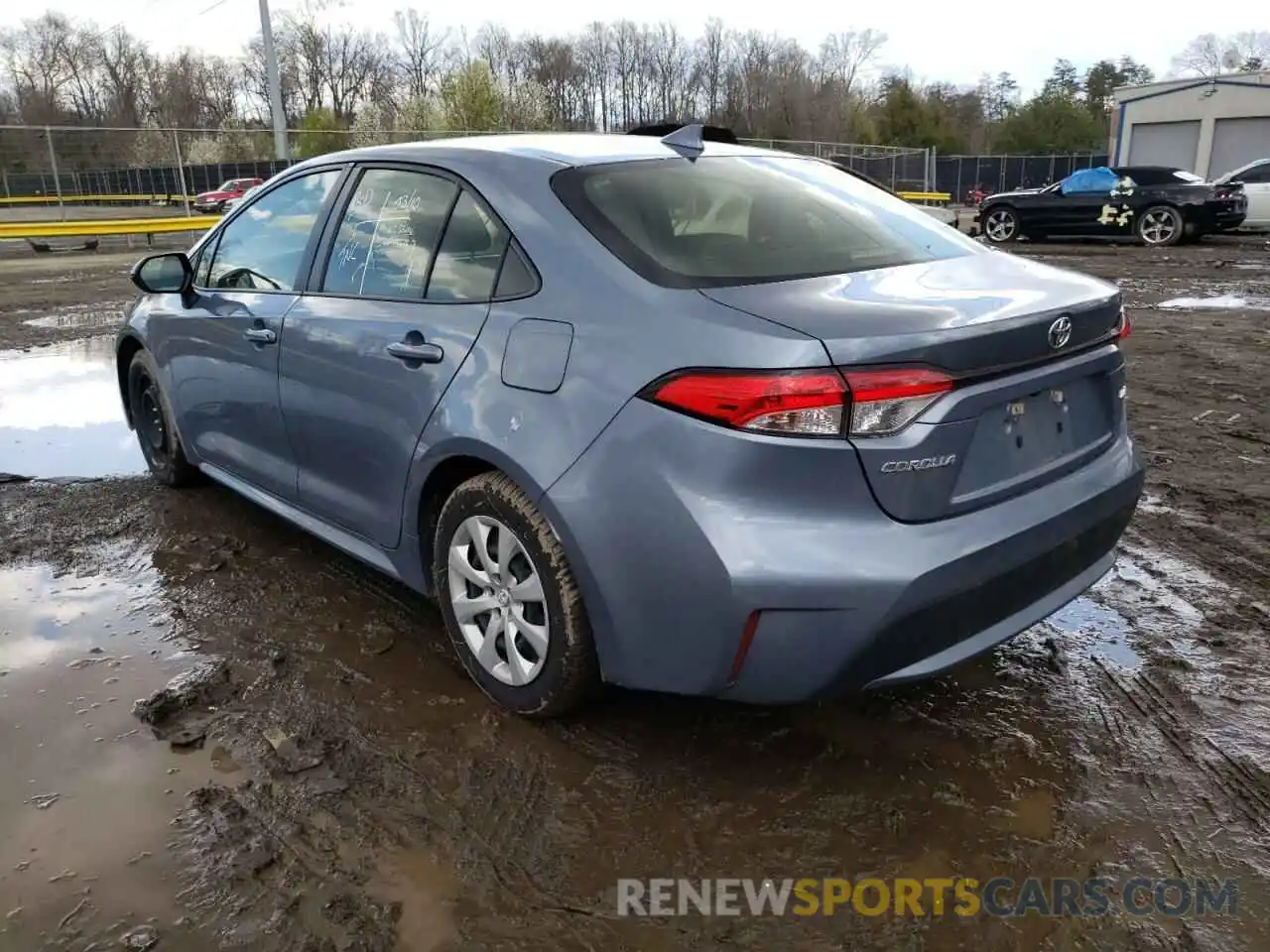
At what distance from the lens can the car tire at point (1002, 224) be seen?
64.5 ft

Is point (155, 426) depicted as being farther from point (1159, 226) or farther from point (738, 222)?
point (1159, 226)

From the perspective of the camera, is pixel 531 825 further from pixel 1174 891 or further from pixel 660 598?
pixel 1174 891

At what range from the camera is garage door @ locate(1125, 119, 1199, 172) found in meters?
34.8

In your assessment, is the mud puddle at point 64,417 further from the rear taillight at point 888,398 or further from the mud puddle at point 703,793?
the rear taillight at point 888,398

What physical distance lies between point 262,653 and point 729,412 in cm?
201

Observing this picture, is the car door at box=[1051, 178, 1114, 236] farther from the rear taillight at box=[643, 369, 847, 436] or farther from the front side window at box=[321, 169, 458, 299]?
the rear taillight at box=[643, 369, 847, 436]

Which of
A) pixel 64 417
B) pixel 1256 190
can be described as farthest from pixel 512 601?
pixel 1256 190

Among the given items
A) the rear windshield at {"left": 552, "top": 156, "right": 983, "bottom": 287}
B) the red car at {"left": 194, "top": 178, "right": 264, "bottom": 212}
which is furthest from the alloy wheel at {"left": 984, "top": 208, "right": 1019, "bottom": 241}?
the red car at {"left": 194, "top": 178, "right": 264, "bottom": 212}

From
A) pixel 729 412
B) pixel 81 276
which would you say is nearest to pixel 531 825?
pixel 729 412

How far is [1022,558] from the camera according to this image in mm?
2471

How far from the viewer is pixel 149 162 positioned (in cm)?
2978

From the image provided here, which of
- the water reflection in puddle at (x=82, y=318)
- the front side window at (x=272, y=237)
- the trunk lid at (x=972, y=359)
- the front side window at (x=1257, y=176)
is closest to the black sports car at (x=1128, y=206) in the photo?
the front side window at (x=1257, y=176)

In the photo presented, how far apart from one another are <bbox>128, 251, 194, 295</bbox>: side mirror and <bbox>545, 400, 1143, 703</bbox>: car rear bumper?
106 inches

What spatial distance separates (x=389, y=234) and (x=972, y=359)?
1.94m
